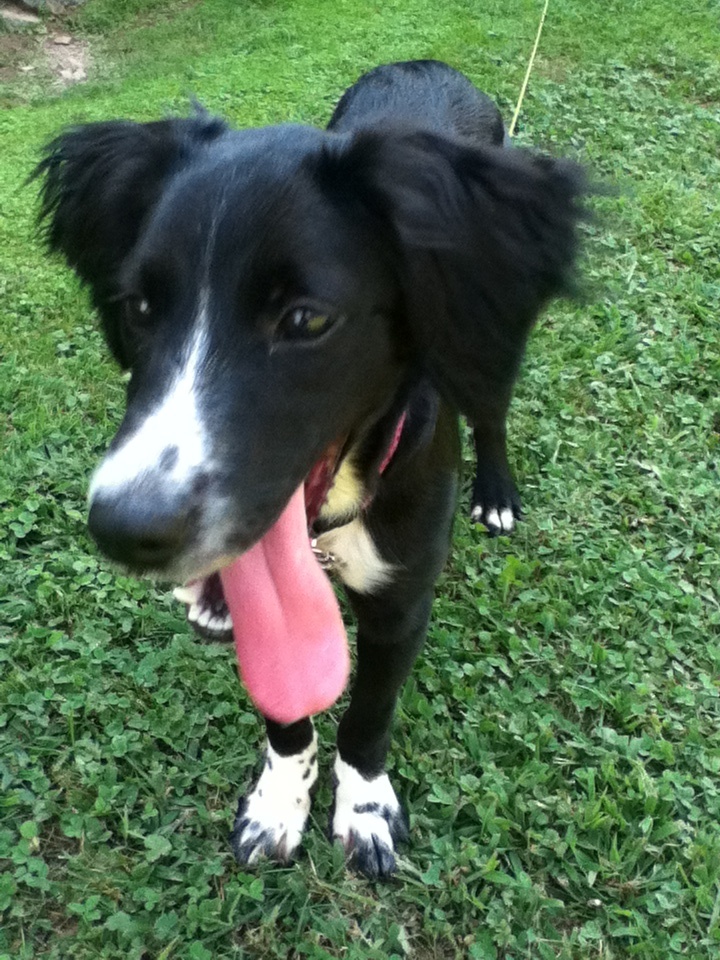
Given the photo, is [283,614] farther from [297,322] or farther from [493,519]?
[493,519]

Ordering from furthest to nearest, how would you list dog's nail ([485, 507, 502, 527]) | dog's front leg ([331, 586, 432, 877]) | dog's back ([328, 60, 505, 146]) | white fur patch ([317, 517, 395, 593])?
dog's nail ([485, 507, 502, 527]) < dog's back ([328, 60, 505, 146]) < dog's front leg ([331, 586, 432, 877]) < white fur patch ([317, 517, 395, 593])

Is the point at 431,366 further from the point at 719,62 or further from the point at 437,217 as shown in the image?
the point at 719,62

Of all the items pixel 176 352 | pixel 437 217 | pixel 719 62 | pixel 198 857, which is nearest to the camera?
pixel 176 352

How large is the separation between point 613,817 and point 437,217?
5.71 ft

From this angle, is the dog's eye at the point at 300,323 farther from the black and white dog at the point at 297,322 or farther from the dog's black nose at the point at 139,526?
the dog's black nose at the point at 139,526

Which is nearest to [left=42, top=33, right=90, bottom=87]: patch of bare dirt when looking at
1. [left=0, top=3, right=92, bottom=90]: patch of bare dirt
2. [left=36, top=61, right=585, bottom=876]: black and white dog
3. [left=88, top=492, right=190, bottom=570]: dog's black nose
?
[left=0, top=3, right=92, bottom=90]: patch of bare dirt

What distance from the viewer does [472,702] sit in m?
2.78

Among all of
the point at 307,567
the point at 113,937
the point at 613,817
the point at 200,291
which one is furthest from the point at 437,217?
the point at 113,937

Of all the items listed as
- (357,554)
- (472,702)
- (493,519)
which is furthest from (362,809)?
(493,519)

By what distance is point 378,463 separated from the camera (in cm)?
194

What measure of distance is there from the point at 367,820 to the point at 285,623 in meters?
0.82

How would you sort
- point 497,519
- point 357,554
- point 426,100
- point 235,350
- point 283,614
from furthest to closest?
point 497,519
point 426,100
point 357,554
point 283,614
point 235,350

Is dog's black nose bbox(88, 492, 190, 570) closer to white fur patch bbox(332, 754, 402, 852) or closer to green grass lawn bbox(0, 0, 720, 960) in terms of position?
green grass lawn bbox(0, 0, 720, 960)

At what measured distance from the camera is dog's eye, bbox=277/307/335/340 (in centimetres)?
155
